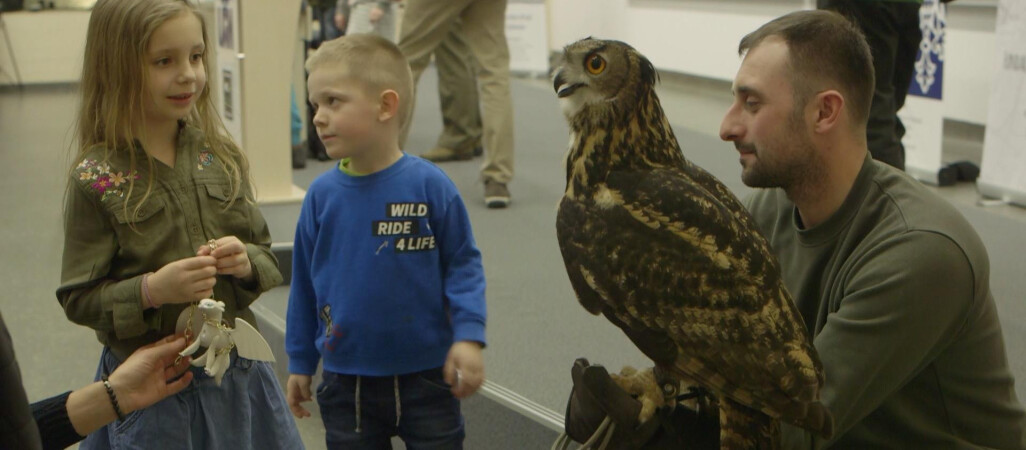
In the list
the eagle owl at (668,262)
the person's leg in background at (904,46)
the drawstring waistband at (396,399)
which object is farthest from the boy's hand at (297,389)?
the person's leg in background at (904,46)

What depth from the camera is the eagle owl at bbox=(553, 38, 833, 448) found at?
122cm

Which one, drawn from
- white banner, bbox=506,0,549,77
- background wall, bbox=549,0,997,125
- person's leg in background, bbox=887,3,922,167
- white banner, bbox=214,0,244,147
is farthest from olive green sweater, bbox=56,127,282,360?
white banner, bbox=506,0,549,77

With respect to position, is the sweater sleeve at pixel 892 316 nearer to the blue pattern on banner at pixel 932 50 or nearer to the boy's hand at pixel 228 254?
the boy's hand at pixel 228 254

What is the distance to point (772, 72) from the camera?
1.55m

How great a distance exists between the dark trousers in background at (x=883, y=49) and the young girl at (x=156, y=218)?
1.90 meters

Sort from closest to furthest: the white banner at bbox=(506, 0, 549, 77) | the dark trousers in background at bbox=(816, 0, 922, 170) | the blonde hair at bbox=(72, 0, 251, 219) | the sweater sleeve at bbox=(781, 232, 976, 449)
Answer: the sweater sleeve at bbox=(781, 232, 976, 449), the blonde hair at bbox=(72, 0, 251, 219), the dark trousers in background at bbox=(816, 0, 922, 170), the white banner at bbox=(506, 0, 549, 77)

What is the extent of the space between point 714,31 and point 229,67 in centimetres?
530

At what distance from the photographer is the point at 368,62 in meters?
1.91

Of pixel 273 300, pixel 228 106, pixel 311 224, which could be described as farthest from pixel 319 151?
pixel 311 224

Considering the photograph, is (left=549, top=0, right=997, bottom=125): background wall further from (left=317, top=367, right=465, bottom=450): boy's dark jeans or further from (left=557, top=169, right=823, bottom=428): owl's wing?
(left=557, top=169, right=823, bottom=428): owl's wing

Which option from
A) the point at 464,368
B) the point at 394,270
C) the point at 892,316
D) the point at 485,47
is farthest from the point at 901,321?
the point at 485,47

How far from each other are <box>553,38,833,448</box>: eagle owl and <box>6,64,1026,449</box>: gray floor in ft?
4.09

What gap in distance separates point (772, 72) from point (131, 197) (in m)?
1.00

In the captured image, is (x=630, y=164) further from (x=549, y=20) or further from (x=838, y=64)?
(x=549, y=20)
